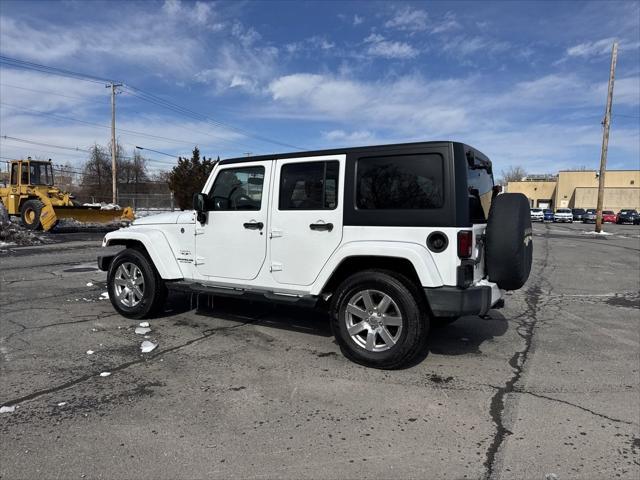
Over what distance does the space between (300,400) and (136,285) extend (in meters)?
3.29

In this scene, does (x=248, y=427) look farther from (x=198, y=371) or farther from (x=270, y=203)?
(x=270, y=203)

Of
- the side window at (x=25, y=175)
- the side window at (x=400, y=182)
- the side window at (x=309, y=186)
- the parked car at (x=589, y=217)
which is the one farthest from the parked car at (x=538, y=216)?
the side window at (x=400, y=182)

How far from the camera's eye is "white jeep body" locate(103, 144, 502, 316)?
13.4 feet

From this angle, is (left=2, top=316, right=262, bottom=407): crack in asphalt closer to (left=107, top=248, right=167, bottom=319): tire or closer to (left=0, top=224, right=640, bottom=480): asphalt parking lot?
(left=0, top=224, right=640, bottom=480): asphalt parking lot

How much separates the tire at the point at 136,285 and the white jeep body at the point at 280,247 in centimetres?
17

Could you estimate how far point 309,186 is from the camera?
15.8 ft

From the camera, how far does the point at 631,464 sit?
2889 millimetres

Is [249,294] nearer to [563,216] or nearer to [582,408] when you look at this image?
[582,408]

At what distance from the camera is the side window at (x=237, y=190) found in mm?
5219

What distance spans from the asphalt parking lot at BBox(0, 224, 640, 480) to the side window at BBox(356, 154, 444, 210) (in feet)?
5.17

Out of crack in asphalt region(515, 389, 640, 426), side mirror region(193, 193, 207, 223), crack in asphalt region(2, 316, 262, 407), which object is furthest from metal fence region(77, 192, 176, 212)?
crack in asphalt region(515, 389, 640, 426)

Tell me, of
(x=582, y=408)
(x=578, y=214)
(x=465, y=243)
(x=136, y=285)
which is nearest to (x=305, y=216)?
(x=465, y=243)

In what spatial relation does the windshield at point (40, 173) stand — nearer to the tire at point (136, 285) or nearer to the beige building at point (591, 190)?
the tire at point (136, 285)

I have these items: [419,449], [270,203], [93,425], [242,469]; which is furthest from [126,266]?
[419,449]
